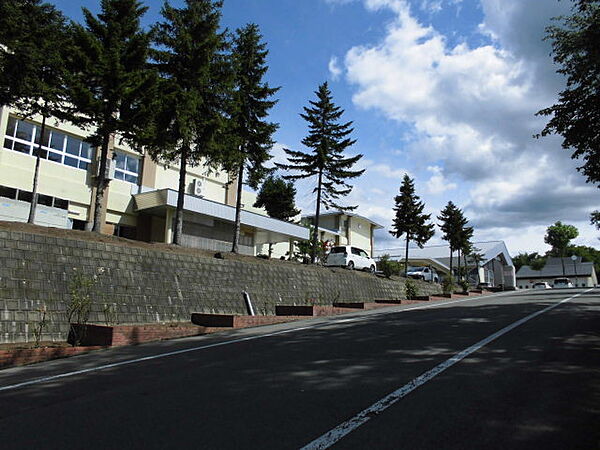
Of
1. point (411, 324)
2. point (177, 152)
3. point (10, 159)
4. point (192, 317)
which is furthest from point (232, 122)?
point (411, 324)

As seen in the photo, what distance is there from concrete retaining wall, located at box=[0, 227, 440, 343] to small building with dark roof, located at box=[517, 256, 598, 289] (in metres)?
86.3

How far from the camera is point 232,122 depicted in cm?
2203

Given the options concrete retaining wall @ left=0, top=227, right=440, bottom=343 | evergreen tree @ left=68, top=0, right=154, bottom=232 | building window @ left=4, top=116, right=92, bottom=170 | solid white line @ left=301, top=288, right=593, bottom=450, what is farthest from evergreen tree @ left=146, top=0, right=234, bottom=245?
solid white line @ left=301, top=288, right=593, bottom=450

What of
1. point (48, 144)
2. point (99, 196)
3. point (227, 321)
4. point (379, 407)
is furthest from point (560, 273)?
point (379, 407)

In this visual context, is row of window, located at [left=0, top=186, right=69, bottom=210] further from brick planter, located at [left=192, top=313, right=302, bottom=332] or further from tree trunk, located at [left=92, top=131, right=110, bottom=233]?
brick planter, located at [left=192, top=313, right=302, bottom=332]

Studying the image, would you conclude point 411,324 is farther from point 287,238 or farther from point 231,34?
point 287,238

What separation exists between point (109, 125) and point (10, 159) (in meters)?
A: 10.5

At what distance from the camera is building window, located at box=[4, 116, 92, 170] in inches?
970

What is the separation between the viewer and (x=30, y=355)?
859 cm

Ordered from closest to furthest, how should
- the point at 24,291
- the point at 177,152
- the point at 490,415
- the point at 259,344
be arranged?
the point at 490,415, the point at 259,344, the point at 24,291, the point at 177,152

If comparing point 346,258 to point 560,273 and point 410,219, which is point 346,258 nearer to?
point 410,219

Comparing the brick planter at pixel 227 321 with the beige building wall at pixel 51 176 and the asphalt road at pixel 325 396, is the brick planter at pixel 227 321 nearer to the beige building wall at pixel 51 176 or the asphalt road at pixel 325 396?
the asphalt road at pixel 325 396

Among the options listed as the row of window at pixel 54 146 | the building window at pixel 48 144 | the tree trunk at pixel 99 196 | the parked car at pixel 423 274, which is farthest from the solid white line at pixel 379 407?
the parked car at pixel 423 274

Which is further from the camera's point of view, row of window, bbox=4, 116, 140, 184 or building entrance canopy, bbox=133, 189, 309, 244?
building entrance canopy, bbox=133, 189, 309, 244
